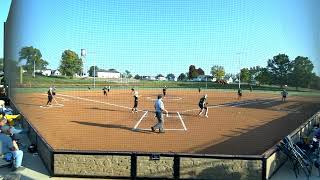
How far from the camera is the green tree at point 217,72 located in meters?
8.43

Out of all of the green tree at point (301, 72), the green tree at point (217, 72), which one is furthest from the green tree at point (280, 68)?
the green tree at point (217, 72)

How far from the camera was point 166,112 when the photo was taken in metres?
10.8

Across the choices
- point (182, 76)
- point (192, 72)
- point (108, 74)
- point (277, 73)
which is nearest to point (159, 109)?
point (108, 74)

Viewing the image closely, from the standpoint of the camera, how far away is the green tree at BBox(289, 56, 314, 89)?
1123 cm

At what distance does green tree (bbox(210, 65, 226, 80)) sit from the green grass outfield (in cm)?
37

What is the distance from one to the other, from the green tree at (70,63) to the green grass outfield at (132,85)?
0.85 feet

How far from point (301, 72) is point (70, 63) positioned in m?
6.70

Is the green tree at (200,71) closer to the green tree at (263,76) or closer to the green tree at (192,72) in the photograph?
the green tree at (192,72)

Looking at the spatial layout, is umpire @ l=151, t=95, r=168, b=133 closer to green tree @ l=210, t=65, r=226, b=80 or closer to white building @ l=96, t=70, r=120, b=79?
white building @ l=96, t=70, r=120, b=79

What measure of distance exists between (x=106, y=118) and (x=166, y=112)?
3.80 meters

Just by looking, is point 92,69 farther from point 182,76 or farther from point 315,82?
point 315,82

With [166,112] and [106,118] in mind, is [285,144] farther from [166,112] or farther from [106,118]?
[106,118]

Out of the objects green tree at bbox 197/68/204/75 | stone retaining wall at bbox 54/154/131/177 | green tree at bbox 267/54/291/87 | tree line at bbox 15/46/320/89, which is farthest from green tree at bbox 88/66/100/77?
green tree at bbox 267/54/291/87

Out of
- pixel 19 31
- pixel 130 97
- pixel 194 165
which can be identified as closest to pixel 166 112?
pixel 130 97
